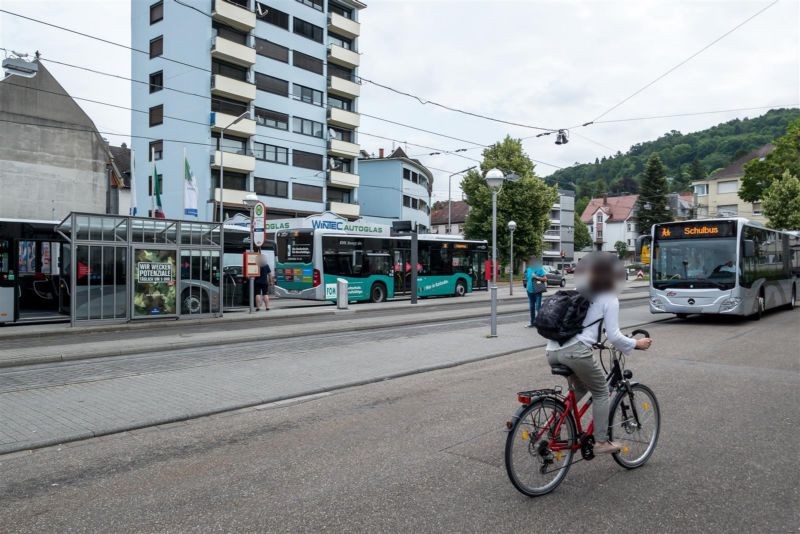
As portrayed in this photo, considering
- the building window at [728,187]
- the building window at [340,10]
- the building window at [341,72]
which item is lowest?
the building window at [728,187]

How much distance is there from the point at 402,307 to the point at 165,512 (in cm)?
1933

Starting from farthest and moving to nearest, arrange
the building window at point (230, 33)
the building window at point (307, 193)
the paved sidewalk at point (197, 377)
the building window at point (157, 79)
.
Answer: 1. the building window at point (307, 193)
2. the building window at point (157, 79)
3. the building window at point (230, 33)
4. the paved sidewalk at point (197, 377)

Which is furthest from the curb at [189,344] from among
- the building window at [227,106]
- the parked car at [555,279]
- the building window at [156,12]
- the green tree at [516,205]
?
the building window at [156,12]

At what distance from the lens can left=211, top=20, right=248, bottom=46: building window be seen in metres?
40.9

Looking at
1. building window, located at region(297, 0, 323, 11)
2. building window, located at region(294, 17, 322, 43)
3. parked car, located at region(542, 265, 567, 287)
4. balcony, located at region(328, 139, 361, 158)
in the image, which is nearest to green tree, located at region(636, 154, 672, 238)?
parked car, located at region(542, 265, 567, 287)

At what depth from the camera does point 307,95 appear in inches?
1853

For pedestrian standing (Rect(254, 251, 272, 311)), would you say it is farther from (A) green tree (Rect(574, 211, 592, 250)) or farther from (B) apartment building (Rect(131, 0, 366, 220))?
(A) green tree (Rect(574, 211, 592, 250))

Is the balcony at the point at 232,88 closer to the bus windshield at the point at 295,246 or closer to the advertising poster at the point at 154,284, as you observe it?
the bus windshield at the point at 295,246

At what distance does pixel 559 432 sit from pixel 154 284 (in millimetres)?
14366

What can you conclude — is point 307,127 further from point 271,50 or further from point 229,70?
point 229,70

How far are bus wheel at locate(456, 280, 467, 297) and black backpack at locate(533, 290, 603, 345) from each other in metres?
26.2

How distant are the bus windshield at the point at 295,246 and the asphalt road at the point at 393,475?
16.8 m

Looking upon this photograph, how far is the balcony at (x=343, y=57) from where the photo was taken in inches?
1903

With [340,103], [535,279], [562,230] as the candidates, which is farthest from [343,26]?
[562,230]
